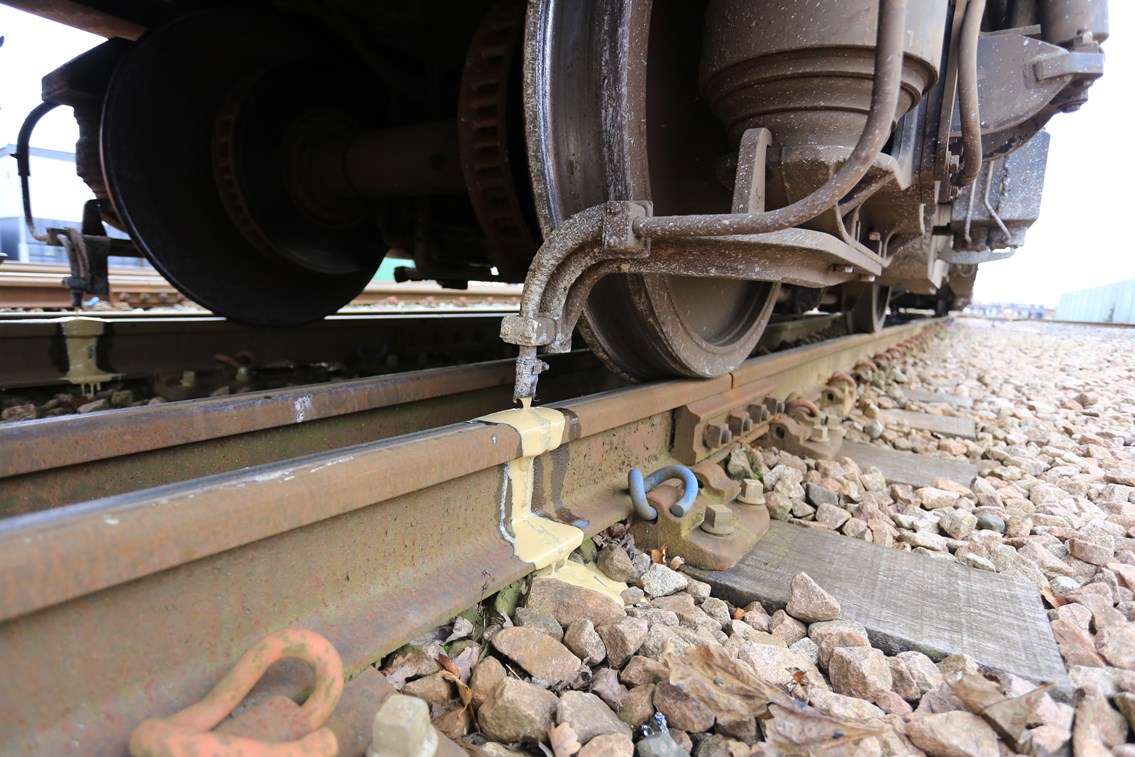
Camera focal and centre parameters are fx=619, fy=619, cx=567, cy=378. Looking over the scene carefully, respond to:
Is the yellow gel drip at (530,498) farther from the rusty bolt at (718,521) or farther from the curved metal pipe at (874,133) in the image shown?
the curved metal pipe at (874,133)

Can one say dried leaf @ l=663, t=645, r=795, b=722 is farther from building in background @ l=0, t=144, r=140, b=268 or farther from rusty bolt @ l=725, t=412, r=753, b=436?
building in background @ l=0, t=144, r=140, b=268

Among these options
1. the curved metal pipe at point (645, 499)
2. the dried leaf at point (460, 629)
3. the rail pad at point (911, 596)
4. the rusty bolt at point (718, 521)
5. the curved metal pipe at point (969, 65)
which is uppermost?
the curved metal pipe at point (969, 65)

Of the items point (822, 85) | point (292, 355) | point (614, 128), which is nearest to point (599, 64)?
point (614, 128)

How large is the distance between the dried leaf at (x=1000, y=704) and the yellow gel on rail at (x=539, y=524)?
647 mm

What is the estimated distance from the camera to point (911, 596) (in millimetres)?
1451

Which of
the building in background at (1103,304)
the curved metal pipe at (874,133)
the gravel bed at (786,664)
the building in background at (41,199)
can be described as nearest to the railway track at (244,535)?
the gravel bed at (786,664)

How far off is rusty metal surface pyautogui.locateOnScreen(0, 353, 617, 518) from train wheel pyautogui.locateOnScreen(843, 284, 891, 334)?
169 inches

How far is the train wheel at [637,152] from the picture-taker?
4.92ft

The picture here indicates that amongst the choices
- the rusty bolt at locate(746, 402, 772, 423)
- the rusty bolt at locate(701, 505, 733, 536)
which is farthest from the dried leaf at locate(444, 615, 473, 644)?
the rusty bolt at locate(746, 402, 772, 423)

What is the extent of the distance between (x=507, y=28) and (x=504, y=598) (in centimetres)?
169

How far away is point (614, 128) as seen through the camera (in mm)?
1501

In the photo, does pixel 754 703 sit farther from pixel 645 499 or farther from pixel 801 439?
pixel 801 439

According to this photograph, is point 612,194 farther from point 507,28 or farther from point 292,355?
point 292,355

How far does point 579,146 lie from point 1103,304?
24908mm
